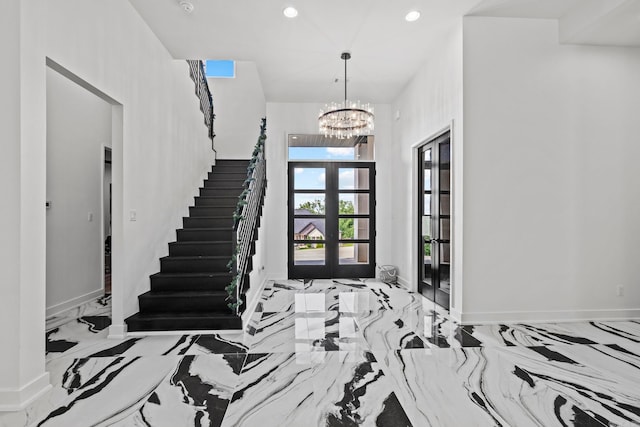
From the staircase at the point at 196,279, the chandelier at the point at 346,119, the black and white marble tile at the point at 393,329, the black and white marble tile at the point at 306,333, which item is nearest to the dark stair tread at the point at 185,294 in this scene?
the staircase at the point at 196,279

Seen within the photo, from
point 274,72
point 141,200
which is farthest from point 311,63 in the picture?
point 141,200

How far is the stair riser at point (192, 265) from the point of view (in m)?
4.42

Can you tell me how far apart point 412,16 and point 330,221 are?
4.04 metres

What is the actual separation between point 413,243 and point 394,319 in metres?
1.99

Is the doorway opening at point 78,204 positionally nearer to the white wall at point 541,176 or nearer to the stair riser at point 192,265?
the stair riser at point 192,265

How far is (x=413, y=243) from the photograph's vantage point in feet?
19.3

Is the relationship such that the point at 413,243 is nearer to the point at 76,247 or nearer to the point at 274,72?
the point at 274,72

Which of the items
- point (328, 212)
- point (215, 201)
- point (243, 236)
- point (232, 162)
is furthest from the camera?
point (232, 162)

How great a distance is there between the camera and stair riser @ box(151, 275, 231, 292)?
418 cm

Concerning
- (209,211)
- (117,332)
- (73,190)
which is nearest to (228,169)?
(209,211)

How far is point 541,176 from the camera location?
4.04m

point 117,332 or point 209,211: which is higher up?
point 209,211

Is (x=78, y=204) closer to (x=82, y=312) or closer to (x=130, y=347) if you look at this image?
(x=82, y=312)

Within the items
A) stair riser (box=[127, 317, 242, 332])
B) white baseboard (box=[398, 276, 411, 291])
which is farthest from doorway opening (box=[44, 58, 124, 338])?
white baseboard (box=[398, 276, 411, 291])
